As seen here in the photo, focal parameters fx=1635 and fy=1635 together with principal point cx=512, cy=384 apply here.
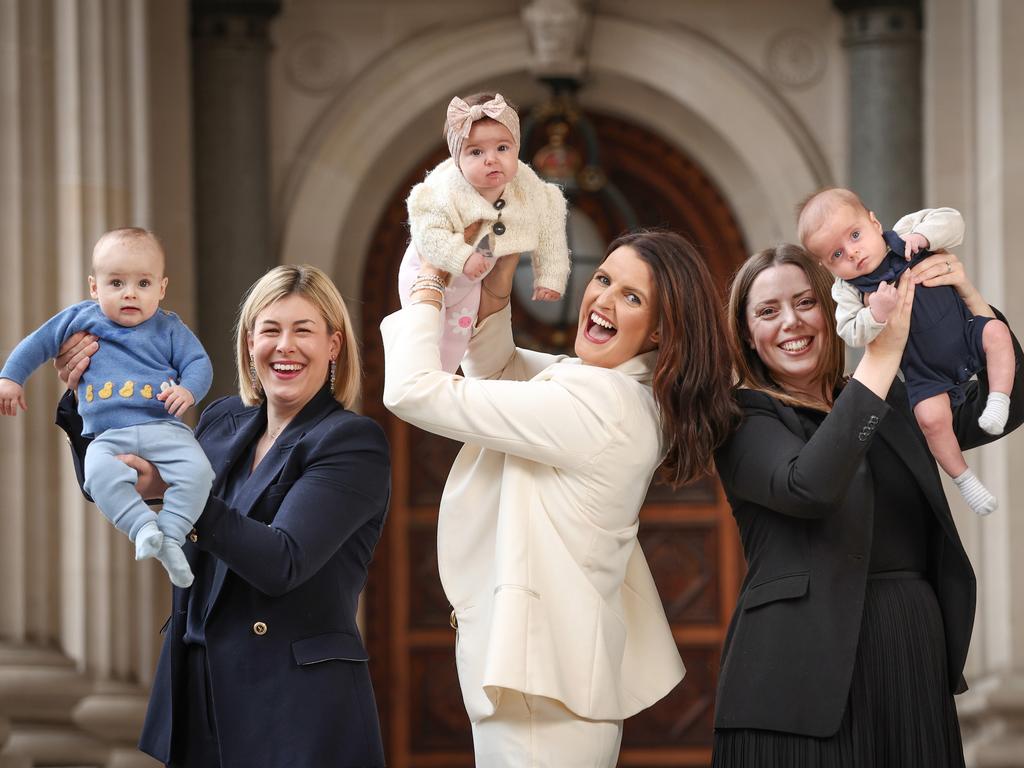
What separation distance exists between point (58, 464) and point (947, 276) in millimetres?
3702

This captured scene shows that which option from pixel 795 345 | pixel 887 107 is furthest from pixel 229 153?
pixel 795 345

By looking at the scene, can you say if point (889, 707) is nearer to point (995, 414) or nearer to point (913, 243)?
point (995, 414)

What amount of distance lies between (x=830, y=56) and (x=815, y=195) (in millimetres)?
4420

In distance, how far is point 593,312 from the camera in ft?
11.7

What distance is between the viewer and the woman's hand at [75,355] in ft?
11.3

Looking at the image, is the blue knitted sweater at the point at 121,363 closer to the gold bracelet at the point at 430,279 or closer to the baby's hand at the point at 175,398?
the baby's hand at the point at 175,398

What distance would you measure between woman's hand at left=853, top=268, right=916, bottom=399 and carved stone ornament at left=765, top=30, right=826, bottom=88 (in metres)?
4.58

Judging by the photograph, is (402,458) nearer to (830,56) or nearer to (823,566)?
(830,56)

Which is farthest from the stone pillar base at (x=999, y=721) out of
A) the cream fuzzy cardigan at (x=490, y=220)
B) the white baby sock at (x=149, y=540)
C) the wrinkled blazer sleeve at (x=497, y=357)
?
the white baby sock at (x=149, y=540)

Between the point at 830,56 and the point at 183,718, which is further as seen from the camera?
the point at 830,56

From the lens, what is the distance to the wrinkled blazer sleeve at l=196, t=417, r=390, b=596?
3.31 meters

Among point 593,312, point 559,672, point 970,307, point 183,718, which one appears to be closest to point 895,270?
point 970,307

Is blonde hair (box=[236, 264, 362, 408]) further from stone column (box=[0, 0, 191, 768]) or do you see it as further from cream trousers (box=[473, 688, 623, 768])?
stone column (box=[0, 0, 191, 768])

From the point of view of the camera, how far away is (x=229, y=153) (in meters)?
7.60
